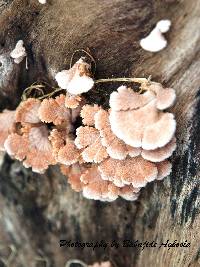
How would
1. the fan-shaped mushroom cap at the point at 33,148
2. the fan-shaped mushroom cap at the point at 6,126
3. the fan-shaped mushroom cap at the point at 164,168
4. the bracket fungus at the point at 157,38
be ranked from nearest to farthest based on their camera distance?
the bracket fungus at the point at 157,38 → the fan-shaped mushroom cap at the point at 164,168 → the fan-shaped mushroom cap at the point at 33,148 → the fan-shaped mushroom cap at the point at 6,126

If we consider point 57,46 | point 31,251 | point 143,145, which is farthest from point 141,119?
point 31,251

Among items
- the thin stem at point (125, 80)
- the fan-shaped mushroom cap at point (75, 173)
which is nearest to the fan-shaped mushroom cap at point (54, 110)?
the thin stem at point (125, 80)

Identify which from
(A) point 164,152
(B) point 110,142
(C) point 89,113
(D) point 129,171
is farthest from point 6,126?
(A) point 164,152

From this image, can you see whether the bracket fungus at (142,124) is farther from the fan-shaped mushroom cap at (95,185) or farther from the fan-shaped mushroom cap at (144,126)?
the fan-shaped mushroom cap at (95,185)

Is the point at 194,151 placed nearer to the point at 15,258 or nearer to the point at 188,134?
the point at 188,134

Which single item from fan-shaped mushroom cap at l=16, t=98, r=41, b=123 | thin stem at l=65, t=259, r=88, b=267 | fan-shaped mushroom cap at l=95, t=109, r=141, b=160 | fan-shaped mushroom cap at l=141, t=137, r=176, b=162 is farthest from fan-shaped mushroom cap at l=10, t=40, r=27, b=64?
thin stem at l=65, t=259, r=88, b=267

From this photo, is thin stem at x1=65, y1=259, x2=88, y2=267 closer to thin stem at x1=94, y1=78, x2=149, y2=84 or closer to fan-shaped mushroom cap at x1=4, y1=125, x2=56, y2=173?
fan-shaped mushroom cap at x1=4, y1=125, x2=56, y2=173

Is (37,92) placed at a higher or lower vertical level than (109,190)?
higher
